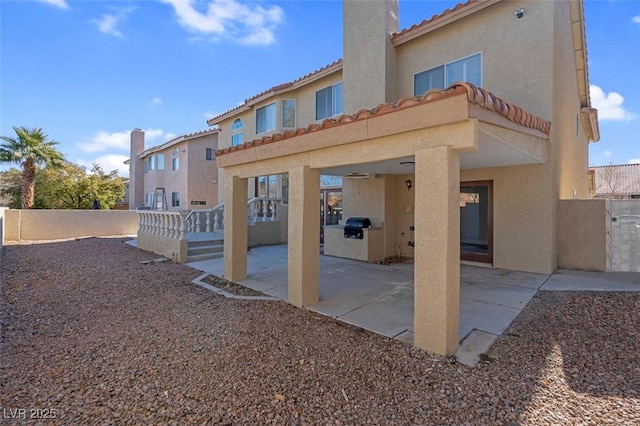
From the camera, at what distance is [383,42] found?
11203 mm

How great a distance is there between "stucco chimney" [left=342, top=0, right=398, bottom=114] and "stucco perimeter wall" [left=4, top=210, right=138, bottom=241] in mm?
15859

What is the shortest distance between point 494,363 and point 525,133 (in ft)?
14.2

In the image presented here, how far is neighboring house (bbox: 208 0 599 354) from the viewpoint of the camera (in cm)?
Answer: 424

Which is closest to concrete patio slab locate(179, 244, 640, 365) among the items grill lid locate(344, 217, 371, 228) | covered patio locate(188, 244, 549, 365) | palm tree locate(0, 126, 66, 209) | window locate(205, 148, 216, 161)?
covered patio locate(188, 244, 549, 365)

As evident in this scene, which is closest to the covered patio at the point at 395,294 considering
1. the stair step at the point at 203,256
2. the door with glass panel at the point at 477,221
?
the stair step at the point at 203,256

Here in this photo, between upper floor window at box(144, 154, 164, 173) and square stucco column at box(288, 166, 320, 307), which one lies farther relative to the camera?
upper floor window at box(144, 154, 164, 173)

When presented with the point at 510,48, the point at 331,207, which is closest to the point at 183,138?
the point at 331,207

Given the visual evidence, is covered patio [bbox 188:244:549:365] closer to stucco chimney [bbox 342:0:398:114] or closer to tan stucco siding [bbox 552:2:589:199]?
tan stucco siding [bbox 552:2:589:199]

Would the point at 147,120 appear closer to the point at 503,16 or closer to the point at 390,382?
the point at 503,16

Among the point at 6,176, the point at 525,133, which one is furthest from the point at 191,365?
the point at 6,176

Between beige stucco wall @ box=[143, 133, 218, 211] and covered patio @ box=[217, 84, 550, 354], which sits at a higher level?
beige stucco wall @ box=[143, 133, 218, 211]

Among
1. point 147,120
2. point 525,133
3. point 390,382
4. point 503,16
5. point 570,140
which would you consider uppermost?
point 147,120

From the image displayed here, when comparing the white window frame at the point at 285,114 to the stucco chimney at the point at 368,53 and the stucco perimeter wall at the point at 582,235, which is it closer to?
the stucco chimney at the point at 368,53

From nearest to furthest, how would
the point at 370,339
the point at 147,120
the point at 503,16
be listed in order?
the point at 370,339 → the point at 503,16 → the point at 147,120
